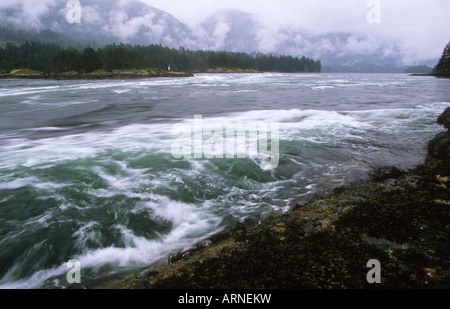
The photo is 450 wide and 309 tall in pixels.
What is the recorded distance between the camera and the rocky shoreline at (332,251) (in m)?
2.53

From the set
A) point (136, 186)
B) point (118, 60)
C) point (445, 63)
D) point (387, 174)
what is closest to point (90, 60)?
point (118, 60)

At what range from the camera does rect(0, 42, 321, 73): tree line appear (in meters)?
76.1

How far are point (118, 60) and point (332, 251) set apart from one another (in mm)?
92821

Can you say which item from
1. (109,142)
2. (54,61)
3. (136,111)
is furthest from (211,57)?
(109,142)

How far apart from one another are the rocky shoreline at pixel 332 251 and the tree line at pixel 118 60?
88.6 metres

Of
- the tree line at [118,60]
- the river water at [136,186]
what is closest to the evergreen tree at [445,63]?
the tree line at [118,60]

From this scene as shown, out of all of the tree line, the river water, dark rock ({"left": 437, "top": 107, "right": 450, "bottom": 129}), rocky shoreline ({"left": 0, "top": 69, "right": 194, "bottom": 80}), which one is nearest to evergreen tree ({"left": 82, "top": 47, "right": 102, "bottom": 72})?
the tree line

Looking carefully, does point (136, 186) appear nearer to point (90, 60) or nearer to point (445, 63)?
point (90, 60)

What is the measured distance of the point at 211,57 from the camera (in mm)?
128250

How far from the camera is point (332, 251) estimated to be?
9.53ft

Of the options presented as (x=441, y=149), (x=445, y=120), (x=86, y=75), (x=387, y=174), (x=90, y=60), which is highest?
(x=90, y=60)

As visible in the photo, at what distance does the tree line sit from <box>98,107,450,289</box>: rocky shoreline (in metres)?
88.6
